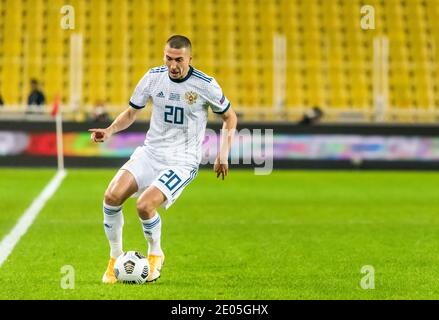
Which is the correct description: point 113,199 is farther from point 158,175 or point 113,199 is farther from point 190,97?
→ point 190,97

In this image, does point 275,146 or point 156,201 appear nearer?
point 156,201

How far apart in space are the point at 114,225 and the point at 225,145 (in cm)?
119

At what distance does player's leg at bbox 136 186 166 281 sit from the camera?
909 centimetres

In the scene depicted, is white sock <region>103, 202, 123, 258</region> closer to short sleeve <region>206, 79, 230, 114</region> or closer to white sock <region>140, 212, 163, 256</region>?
white sock <region>140, 212, 163, 256</region>

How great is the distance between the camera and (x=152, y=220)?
9250 millimetres

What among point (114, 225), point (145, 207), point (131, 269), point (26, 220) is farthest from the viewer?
point (26, 220)

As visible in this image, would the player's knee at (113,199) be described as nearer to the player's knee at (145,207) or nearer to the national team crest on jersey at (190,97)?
the player's knee at (145,207)

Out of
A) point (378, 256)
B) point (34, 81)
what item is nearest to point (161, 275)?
point (378, 256)

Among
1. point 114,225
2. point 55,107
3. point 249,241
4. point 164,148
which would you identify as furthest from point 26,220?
point 55,107

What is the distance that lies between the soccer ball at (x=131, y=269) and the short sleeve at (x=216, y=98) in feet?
5.03

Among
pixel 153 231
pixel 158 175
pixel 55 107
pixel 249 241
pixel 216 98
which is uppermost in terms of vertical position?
pixel 55 107

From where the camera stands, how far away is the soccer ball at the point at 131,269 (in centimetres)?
894

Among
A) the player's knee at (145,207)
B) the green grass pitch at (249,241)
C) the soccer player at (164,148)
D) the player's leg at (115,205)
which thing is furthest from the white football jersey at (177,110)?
the green grass pitch at (249,241)
